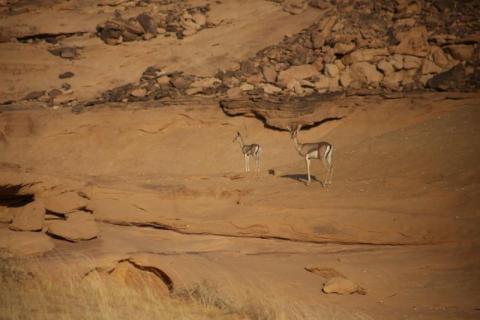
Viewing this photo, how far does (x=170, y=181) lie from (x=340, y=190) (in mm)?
5192

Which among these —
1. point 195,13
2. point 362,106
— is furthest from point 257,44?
point 362,106

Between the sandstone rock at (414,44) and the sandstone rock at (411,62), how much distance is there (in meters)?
0.19

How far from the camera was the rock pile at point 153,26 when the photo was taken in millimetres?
29000

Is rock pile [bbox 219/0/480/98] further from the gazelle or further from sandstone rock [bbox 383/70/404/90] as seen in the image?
the gazelle

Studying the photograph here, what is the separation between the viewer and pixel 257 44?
27156mm

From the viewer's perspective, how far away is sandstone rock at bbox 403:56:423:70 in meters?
23.8

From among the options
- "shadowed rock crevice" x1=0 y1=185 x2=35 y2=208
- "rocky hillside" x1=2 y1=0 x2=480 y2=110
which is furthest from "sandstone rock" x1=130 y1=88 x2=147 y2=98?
"shadowed rock crevice" x1=0 y1=185 x2=35 y2=208

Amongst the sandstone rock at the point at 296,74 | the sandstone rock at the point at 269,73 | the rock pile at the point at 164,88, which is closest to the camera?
the sandstone rock at the point at 296,74

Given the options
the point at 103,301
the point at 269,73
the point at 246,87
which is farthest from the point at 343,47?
the point at 103,301

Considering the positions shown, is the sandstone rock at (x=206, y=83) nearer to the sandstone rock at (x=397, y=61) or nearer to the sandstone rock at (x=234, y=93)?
the sandstone rock at (x=234, y=93)

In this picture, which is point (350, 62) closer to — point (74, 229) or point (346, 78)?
point (346, 78)

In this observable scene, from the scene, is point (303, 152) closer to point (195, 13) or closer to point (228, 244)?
point (228, 244)

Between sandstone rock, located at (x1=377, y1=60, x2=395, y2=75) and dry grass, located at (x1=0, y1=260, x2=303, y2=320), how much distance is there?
607 inches

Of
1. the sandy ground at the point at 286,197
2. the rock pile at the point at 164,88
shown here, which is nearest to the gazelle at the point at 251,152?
the sandy ground at the point at 286,197
